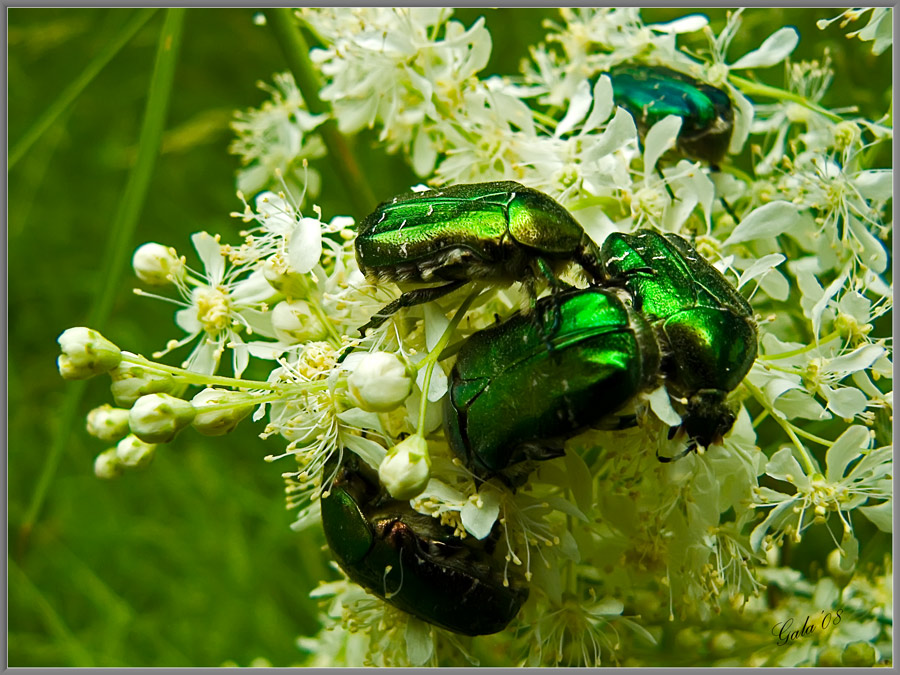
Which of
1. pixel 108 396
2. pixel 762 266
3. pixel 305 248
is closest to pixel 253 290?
pixel 305 248

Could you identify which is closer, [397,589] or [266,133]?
[397,589]

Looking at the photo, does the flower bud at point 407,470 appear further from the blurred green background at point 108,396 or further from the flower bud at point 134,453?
the blurred green background at point 108,396

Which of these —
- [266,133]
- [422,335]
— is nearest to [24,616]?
[266,133]

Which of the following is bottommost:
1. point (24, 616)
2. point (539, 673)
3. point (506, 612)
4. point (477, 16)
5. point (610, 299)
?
point (24, 616)

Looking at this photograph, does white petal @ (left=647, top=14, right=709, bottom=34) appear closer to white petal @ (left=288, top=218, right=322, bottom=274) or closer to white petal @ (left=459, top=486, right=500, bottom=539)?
white petal @ (left=288, top=218, right=322, bottom=274)

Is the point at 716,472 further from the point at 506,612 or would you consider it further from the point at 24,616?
the point at 24,616

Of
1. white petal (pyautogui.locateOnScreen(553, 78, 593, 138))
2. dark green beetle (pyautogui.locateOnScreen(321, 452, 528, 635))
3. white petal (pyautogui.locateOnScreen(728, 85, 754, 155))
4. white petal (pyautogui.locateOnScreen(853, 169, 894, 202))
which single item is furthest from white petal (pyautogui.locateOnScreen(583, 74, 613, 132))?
dark green beetle (pyautogui.locateOnScreen(321, 452, 528, 635))

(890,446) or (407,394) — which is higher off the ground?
(407,394)

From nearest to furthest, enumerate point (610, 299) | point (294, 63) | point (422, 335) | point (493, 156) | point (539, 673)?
point (610, 299) → point (422, 335) → point (539, 673) → point (493, 156) → point (294, 63)
